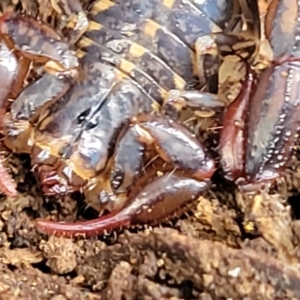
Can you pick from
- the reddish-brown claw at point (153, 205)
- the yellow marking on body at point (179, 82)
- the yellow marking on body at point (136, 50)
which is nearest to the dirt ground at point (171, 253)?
the reddish-brown claw at point (153, 205)

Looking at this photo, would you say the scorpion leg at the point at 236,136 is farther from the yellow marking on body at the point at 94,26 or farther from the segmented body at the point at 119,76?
the yellow marking on body at the point at 94,26

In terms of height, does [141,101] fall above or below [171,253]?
above

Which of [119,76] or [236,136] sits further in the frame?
[119,76]

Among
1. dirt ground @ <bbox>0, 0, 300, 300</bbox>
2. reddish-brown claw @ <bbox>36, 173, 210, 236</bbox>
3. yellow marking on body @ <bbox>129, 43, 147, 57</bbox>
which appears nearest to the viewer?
dirt ground @ <bbox>0, 0, 300, 300</bbox>

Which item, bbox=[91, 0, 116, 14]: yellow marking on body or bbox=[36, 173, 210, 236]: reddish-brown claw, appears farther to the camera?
bbox=[91, 0, 116, 14]: yellow marking on body

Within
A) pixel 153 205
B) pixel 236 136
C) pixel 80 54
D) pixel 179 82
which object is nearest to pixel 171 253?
pixel 153 205

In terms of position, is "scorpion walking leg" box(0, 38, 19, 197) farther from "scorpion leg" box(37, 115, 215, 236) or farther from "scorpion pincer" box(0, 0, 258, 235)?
"scorpion leg" box(37, 115, 215, 236)

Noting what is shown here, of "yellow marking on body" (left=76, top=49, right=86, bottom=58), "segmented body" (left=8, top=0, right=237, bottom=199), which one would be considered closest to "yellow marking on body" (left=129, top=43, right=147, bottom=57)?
"segmented body" (left=8, top=0, right=237, bottom=199)

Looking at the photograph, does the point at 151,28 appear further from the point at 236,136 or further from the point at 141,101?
the point at 236,136

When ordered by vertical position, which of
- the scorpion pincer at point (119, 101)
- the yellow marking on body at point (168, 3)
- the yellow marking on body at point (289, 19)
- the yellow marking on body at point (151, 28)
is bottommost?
the scorpion pincer at point (119, 101)
